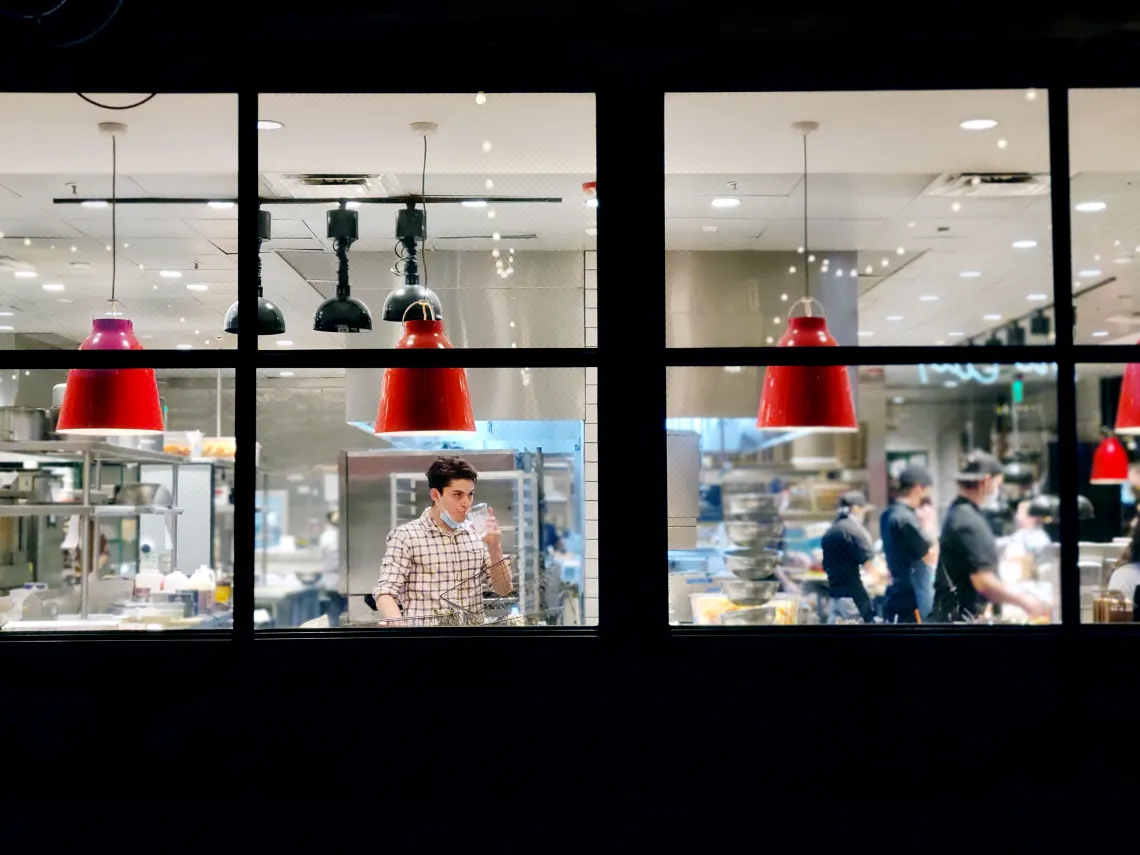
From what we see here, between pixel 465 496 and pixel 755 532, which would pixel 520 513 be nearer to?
pixel 465 496

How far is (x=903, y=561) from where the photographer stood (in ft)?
22.2

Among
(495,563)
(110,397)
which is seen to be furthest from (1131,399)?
(110,397)

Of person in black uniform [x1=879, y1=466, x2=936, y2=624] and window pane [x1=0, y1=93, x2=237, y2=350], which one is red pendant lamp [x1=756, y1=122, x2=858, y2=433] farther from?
window pane [x1=0, y1=93, x2=237, y2=350]

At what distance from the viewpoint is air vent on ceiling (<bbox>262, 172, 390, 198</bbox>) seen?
14.3 feet

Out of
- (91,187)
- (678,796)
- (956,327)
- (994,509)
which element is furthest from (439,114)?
(994,509)

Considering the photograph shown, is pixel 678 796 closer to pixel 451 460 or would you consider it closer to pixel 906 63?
pixel 906 63

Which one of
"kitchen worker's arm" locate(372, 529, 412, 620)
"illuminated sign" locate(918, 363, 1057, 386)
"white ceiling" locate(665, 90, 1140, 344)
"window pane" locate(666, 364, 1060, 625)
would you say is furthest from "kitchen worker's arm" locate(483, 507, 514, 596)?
"illuminated sign" locate(918, 363, 1057, 386)

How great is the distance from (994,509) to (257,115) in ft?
44.6

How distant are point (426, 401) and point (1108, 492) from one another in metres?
11.0

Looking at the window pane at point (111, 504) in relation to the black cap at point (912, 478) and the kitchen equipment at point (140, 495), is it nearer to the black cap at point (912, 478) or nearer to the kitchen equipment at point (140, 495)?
the kitchen equipment at point (140, 495)

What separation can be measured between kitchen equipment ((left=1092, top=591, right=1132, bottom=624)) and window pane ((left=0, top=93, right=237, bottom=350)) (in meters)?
3.70

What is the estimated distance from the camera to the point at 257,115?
2.93m

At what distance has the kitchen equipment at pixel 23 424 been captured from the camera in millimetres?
4334

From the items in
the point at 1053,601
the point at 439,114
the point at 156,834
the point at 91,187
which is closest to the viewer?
the point at 156,834
